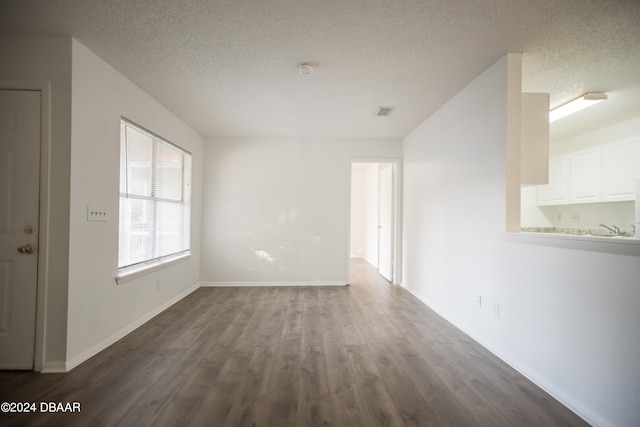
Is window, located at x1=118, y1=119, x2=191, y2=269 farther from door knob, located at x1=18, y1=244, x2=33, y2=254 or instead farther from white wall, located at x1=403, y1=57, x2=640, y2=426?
white wall, located at x1=403, y1=57, x2=640, y2=426

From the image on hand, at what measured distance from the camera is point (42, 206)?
212 centimetres

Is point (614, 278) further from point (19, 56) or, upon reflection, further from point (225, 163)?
point (225, 163)

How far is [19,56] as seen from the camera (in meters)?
2.13

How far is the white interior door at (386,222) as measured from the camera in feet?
17.1

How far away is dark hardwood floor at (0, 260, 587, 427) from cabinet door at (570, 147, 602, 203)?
298cm

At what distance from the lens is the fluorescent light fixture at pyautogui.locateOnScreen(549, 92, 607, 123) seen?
122 inches

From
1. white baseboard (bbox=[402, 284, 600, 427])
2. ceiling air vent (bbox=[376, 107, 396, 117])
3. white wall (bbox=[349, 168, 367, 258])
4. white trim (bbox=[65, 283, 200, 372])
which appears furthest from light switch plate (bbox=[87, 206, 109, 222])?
white wall (bbox=[349, 168, 367, 258])

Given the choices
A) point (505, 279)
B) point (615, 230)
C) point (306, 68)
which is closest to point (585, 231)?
point (615, 230)

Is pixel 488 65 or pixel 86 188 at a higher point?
pixel 488 65

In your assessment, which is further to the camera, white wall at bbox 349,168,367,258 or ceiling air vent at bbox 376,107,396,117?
white wall at bbox 349,168,367,258

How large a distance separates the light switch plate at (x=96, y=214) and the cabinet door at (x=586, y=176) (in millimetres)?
5866

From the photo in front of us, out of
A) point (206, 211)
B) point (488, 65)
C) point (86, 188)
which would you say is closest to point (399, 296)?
point (488, 65)

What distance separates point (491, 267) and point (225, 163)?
412cm

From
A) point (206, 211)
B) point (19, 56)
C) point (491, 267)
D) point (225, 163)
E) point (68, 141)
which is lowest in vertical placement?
point (491, 267)
